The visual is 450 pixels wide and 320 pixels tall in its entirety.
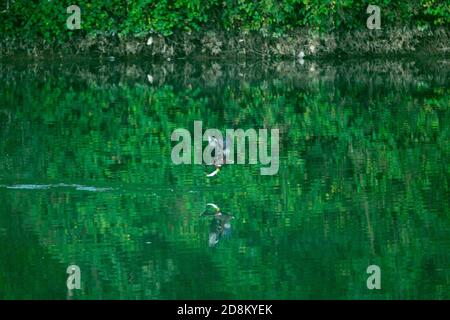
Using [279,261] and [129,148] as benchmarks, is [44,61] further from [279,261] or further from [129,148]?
[279,261]

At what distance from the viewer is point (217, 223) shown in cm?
1065

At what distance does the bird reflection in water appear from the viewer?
33.7ft

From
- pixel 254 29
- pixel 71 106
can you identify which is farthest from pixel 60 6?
pixel 71 106

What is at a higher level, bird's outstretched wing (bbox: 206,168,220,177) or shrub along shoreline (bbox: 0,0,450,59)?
shrub along shoreline (bbox: 0,0,450,59)

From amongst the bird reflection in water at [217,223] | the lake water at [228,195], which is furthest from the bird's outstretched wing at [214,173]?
the bird reflection in water at [217,223]

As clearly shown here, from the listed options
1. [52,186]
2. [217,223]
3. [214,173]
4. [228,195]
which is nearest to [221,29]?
[214,173]

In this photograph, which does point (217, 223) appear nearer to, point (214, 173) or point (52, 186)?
point (214, 173)

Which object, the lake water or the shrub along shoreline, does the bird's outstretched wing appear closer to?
the lake water

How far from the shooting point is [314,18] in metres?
22.8

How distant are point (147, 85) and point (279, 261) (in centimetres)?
1099

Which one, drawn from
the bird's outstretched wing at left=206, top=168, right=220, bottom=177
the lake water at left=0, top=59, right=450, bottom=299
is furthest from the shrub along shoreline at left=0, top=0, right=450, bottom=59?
the bird's outstretched wing at left=206, top=168, right=220, bottom=177

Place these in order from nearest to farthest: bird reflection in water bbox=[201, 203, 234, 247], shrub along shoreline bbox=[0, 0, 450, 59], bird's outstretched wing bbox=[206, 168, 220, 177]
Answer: bird reflection in water bbox=[201, 203, 234, 247] → bird's outstretched wing bbox=[206, 168, 220, 177] → shrub along shoreline bbox=[0, 0, 450, 59]

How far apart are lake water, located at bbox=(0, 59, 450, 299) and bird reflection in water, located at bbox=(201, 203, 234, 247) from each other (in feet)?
0.10

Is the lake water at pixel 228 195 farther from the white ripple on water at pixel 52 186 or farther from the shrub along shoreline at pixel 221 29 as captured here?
the shrub along shoreline at pixel 221 29
